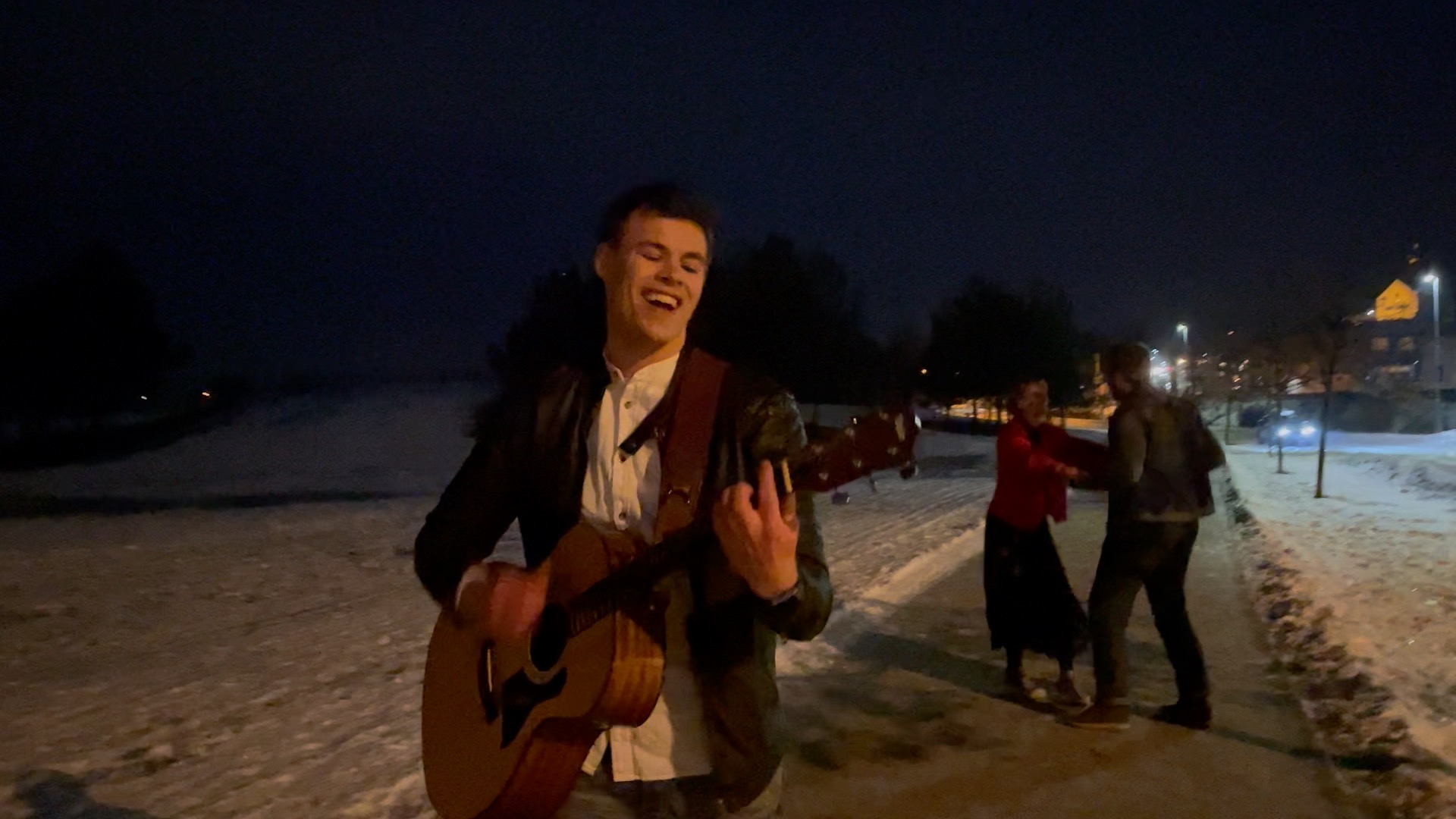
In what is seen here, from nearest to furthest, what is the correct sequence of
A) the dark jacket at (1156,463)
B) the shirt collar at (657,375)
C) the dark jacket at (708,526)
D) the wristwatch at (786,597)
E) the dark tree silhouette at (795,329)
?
1. the wristwatch at (786,597)
2. the dark jacket at (708,526)
3. the shirt collar at (657,375)
4. the dark jacket at (1156,463)
5. the dark tree silhouette at (795,329)

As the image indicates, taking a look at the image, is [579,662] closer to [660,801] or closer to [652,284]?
[660,801]

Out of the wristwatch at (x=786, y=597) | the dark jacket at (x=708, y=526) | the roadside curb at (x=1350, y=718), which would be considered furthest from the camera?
the roadside curb at (x=1350, y=718)

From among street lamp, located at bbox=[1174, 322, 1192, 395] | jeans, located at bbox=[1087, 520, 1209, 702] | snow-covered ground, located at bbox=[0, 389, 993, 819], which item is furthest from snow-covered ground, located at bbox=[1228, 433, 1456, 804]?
street lamp, located at bbox=[1174, 322, 1192, 395]

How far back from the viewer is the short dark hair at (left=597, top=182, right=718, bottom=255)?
2117 mm

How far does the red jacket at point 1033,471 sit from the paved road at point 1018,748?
1.08 m

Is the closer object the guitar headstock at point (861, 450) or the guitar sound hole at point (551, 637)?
the guitar headstock at point (861, 450)

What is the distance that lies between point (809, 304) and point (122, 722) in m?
32.3

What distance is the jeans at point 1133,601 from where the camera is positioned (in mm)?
5379

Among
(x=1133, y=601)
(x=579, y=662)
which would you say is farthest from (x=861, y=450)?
(x=1133, y=601)

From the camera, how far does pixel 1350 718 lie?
5.40m

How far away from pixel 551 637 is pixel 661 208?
88 cm

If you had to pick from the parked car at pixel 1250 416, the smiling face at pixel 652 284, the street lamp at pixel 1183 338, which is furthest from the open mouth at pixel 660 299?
the parked car at pixel 1250 416

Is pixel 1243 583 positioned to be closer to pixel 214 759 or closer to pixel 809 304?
pixel 214 759

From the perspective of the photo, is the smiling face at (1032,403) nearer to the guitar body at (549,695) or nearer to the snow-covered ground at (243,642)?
the snow-covered ground at (243,642)
